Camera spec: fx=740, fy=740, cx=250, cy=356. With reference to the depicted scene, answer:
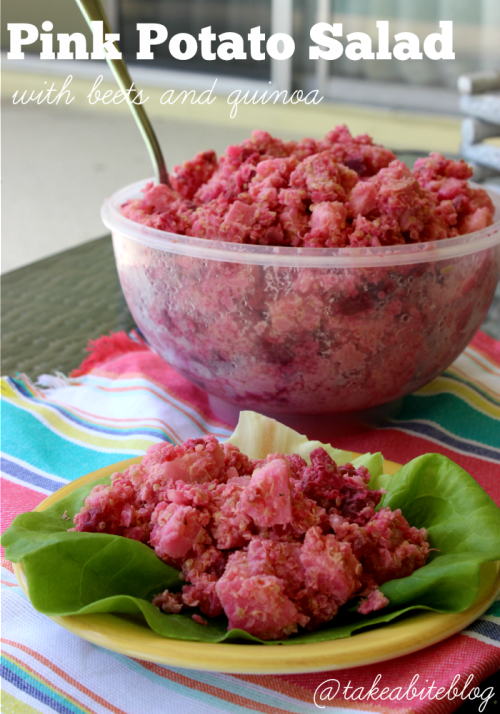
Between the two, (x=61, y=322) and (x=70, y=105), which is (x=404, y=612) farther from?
(x=70, y=105)

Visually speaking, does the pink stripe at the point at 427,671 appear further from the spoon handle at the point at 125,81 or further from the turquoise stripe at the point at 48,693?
the spoon handle at the point at 125,81

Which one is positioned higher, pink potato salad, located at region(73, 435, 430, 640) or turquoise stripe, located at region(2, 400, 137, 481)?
pink potato salad, located at region(73, 435, 430, 640)

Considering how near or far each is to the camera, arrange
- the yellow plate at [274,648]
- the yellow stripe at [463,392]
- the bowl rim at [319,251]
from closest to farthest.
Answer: the yellow plate at [274,648], the bowl rim at [319,251], the yellow stripe at [463,392]

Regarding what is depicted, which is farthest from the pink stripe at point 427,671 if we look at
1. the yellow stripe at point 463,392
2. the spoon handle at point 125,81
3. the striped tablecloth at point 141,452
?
the spoon handle at point 125,81

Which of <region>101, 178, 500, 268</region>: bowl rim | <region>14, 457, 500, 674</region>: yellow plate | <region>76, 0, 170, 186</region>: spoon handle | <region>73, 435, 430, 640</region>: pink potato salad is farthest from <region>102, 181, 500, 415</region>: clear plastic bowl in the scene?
<region>14, 457, 500, 674</region>: yellow plate

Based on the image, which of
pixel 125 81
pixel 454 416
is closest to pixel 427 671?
pixel 454 416

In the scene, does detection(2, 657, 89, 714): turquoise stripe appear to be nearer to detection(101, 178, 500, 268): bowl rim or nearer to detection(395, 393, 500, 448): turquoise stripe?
detection(101, 178, 500, 268): bowl rim
